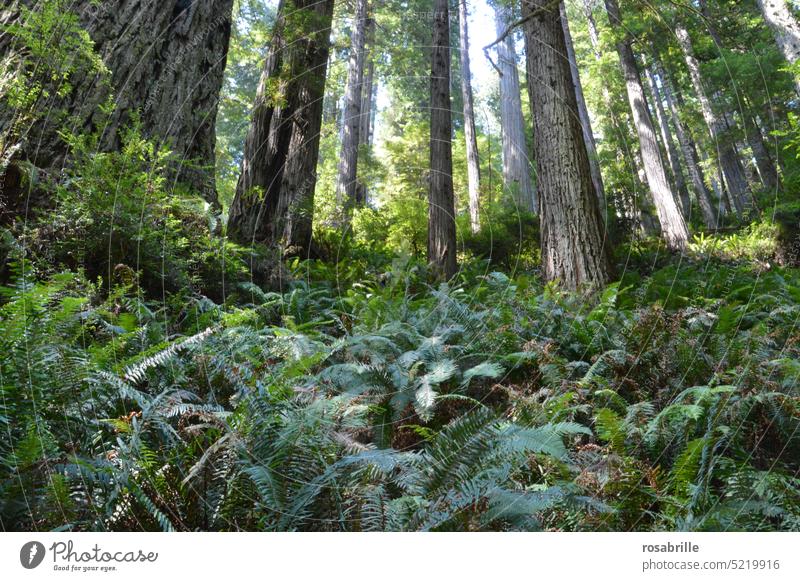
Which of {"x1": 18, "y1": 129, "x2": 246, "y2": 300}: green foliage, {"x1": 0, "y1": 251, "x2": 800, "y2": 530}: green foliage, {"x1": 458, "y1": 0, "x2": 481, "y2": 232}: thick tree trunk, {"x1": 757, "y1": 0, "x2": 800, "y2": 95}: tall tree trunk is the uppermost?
{"x1": 458, "y1": 0, "x2": 481, "y2": 232}: thick tree trunk

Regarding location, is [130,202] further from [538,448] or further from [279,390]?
[538,448]

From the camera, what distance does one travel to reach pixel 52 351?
75.8 inches

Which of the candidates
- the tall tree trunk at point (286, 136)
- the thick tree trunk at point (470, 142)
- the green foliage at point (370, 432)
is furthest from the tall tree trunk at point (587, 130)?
the green foliage at point (370, 432)

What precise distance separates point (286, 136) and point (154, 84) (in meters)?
1.77

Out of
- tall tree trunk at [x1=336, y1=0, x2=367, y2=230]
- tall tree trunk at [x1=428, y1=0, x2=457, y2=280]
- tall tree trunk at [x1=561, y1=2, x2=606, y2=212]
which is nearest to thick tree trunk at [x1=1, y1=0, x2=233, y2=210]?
tall tree trunk at [x1=428, y1=0, x2=457, y2=280]

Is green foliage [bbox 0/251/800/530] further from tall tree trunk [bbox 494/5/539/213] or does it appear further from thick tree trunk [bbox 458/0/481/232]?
tall tree trunk [bbox 494/5/539/213]

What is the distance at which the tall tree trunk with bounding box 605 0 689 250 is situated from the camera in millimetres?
11164

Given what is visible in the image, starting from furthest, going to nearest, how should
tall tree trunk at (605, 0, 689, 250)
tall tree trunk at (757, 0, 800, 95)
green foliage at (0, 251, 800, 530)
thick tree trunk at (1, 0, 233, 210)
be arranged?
tall tree trunk at (605, 0, 689, 250) → tall tree trunk at (757, 0, 800, 95) → thick tree trunk at (1, 0, 233, 210) → green foliage at (0, 251, 800, 530)

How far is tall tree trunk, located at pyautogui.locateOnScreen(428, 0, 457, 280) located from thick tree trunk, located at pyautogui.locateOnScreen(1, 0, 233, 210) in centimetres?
335

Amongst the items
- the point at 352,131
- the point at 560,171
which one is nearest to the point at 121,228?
the point at 560,171

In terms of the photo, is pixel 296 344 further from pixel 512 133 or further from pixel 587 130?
pixel 512 133

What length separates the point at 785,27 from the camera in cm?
773

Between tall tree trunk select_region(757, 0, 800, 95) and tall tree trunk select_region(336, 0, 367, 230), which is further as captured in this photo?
tall tree trunk select_region(336, 0, 367, 230)
